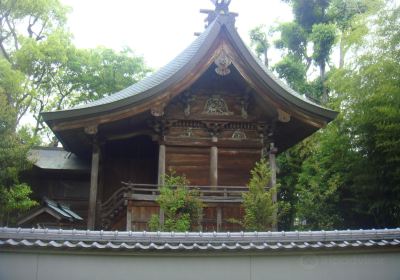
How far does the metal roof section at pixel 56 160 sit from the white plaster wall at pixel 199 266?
902 cm

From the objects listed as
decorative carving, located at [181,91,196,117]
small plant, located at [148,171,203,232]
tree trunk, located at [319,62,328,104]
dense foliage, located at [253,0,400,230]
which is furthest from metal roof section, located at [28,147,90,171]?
tree trunk, located at [319,62,328,104]

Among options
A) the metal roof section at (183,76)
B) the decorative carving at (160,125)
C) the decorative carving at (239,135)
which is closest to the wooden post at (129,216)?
the decorative carving at (160,125)

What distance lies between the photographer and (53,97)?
25.0 meters

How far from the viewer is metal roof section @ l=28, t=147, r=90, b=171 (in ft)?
50.8

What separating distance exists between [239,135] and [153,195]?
3.11m

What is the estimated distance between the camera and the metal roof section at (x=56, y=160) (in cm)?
1549

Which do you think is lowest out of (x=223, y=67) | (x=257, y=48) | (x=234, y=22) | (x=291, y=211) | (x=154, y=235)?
(x=154, y=235)

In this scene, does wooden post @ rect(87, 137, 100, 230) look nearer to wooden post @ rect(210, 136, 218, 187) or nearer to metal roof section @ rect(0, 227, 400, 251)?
wooden post @ rect(210, 136, 218, 187)

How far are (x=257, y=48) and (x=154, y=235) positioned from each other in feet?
76.5

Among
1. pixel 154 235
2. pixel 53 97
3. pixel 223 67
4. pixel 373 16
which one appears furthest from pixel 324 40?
pixel 154 235

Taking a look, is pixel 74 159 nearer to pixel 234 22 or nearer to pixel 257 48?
pixel 234 22

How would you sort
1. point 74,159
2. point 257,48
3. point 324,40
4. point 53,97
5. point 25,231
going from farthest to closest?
point 257,48
point 53,97
point 324,40
point 74,159
point 25,231

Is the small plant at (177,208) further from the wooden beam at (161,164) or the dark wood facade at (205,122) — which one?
the wooden beam at (161,164)

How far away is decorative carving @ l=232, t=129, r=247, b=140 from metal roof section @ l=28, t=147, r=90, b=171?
5.44 m
